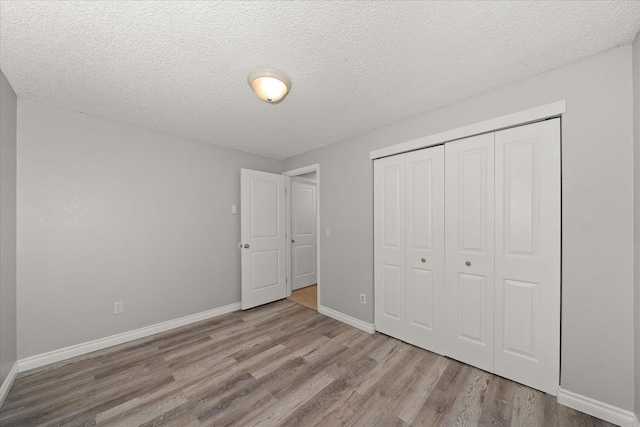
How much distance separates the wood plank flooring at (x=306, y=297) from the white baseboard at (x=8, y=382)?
2854 millimetres

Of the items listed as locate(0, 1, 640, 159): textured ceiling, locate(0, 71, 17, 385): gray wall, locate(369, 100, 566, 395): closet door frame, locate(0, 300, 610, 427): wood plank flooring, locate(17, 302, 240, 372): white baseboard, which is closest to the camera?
locate(0, 1, 640, 159): textured ceiling

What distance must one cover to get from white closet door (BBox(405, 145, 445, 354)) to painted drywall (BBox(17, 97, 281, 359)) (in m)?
2.50

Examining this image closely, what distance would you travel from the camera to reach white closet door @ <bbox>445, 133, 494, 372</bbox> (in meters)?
1.98

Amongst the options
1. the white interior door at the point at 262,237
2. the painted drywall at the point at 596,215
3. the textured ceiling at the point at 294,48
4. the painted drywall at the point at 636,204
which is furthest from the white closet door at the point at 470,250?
the white interior door at the point at 262,237

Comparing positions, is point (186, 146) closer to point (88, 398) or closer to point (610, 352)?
point (88, 398)

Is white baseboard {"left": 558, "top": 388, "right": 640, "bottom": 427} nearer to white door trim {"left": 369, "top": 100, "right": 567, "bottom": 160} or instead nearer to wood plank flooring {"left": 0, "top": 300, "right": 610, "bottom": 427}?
wood plank flooring {"left": 0, "top": 300, "right": 610, "bottom": 427}

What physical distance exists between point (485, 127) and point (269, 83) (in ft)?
5.97

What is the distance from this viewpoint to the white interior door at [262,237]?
348 cm

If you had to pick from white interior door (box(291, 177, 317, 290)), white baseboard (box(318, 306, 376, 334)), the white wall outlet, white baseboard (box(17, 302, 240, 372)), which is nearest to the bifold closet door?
white baseboard (box(318, 306, 376, 334))

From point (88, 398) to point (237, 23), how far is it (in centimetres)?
281

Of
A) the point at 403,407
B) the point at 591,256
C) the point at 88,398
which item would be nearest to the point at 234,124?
the point at 88,398

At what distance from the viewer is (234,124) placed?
2699mm

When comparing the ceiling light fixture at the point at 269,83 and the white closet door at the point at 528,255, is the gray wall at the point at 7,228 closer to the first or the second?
the ceiling light fixture at the point at 269,83

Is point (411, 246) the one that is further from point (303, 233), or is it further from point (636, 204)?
point (303, 233)
